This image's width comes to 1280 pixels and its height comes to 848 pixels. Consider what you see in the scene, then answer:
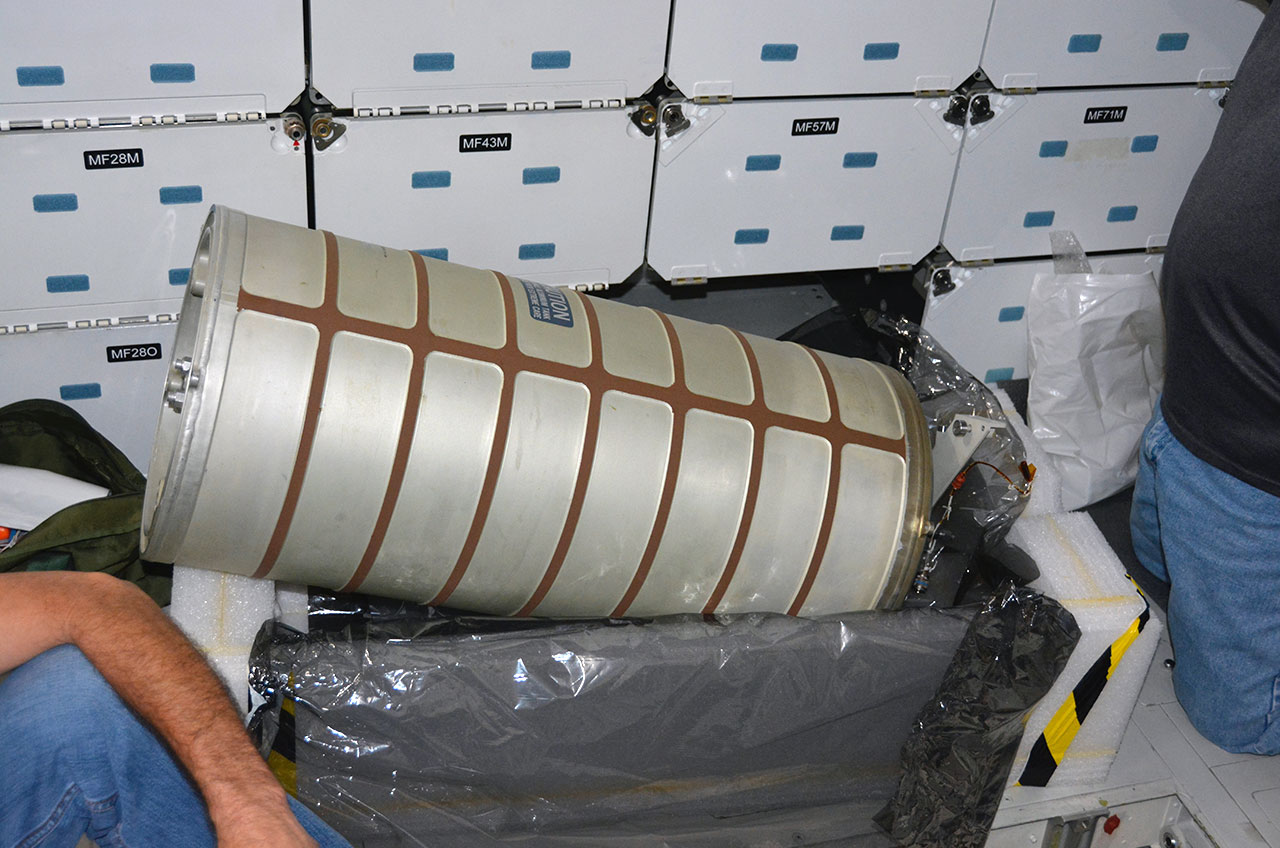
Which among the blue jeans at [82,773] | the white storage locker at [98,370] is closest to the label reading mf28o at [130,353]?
A: the white storage locker at [98,370]

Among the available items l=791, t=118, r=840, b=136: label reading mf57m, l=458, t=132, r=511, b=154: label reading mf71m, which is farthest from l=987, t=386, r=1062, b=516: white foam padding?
l=458, t=132, r=511, b=154: label reading mf71m

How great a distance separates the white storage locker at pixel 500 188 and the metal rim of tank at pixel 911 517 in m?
0.88

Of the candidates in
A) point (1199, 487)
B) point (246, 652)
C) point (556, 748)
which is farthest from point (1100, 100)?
point (246, 652)

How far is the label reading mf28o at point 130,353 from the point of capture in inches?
99.3

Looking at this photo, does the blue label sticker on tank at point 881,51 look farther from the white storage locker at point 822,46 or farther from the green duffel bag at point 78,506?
the green duffel bag at point 78,506

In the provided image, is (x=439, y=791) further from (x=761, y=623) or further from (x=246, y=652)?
(x=761, y=623)

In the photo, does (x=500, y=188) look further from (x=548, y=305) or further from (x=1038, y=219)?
(x=1038, y=219)

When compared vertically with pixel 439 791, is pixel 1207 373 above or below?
above

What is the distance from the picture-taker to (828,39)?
2.52m

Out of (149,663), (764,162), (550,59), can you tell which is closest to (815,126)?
(764,162)

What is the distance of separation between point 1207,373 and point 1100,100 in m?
0.87

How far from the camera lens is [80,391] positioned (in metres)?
2.56

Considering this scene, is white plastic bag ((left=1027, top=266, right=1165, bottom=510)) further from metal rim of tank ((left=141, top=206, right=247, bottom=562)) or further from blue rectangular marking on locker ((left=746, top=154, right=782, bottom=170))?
metal rim of tank ((left=141, top=206, right=247, bottom=562))

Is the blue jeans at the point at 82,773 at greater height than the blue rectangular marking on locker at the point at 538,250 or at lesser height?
lesser
